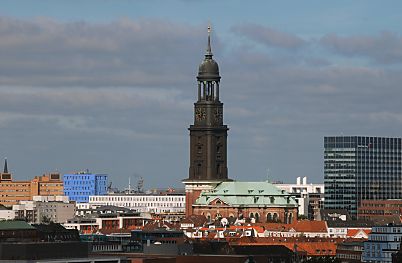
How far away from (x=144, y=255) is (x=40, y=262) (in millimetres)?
31616

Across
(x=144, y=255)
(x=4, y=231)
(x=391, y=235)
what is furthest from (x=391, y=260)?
(x=4, y=231)

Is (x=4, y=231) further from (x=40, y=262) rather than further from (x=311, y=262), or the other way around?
(x=40, y=262)

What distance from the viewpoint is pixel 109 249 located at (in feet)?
635

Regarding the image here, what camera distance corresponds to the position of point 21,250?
151500 millimetres

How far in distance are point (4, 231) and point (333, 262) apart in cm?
3530

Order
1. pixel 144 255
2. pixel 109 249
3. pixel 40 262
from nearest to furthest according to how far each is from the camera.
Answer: pixel 40 262, pixel 144 255, pixel 109 249

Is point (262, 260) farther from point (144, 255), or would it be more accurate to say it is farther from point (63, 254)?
point (63, 254)

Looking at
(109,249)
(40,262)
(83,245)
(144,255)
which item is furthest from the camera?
(109,249)

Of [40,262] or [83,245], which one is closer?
[40,262]

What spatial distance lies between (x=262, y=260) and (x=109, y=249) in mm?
15807

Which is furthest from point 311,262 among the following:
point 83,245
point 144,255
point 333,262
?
point 83,245

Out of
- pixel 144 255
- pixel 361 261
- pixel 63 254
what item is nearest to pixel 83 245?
pixel 63 254

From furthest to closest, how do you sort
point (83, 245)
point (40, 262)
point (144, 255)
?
point (144, 255) < point (83, 245) < point (40, 262)

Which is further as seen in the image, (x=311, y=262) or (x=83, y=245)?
(x=311, y=262)
